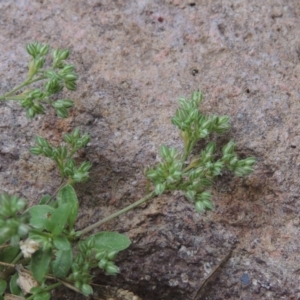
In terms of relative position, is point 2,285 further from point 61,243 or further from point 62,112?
point 62,112

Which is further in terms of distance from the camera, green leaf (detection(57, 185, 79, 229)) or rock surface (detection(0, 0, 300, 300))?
rock surface (detection(0, 0, 300, 300))

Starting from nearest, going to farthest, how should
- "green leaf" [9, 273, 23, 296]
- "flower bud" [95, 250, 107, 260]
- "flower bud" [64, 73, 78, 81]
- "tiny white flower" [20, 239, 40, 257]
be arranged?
"tiny white flower" [20, 239, 40, 257]
"flower bud" [95, 250, 107, 260]
"green leaf" [9, 273, 23, 296]
"flower bud" [64, 73, 78, 81]

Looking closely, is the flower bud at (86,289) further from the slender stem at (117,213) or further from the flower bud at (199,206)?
the flower bud at (199,206)

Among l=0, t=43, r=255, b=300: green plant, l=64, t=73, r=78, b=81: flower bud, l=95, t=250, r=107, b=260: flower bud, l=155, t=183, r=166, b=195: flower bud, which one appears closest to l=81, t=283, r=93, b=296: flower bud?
l=0, t=43, r=255, b=300: green plant

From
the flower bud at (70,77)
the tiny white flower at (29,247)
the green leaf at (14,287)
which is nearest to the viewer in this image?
the tiny white flower at (29,247)

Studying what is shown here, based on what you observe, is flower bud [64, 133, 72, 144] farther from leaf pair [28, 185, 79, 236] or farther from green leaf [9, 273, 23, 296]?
green leaf [9, 273, 23, 296]

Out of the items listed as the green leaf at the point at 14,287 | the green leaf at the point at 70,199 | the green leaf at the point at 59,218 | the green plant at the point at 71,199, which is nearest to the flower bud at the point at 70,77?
the green plant at the point at 71,199

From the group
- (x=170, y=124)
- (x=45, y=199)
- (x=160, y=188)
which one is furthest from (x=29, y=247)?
(x=170, y=124)
